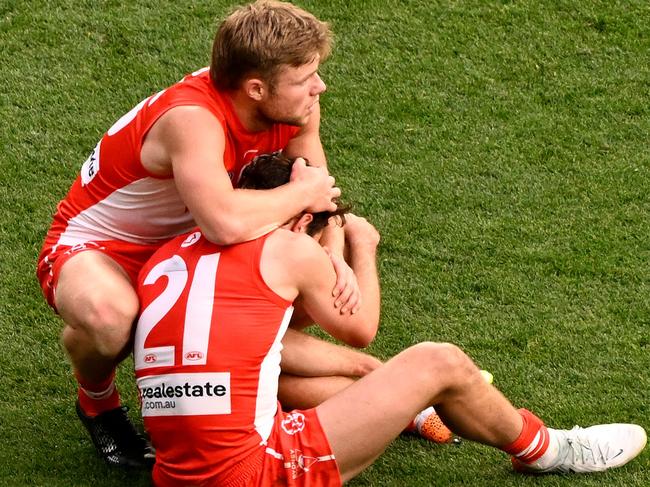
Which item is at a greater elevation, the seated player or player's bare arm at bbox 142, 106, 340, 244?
player's bare arm at bbox 142, 106, 340, 244

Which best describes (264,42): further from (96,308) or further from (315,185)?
(96,308)

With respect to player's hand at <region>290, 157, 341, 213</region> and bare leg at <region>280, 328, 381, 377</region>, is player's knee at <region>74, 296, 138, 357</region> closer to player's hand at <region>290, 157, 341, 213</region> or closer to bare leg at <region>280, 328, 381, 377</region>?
bare leg at <region>280, 328, 381, 377</region>

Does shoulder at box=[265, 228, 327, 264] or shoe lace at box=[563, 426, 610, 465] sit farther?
shoe lace at box=[563, 426, 610, 465]

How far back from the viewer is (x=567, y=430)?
464 centimetres

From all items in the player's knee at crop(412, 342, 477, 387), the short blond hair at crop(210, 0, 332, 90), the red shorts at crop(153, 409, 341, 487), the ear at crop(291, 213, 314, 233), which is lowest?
the red shorts at crop(153, 409, 341, 487)

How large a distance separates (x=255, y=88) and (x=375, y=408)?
1.16 meters

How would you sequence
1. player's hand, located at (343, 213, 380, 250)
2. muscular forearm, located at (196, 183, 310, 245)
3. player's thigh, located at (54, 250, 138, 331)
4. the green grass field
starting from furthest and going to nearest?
1. the green grass field
2. player's hand, located at (343, 213, 380, 250)
3. player's thigh, located at (54, 250, 138, 331)
4. muscular forearm, located at (196, 183, 310, 245)

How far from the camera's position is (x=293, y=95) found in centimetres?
427

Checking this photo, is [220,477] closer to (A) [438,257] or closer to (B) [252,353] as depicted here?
(B) [252,353]

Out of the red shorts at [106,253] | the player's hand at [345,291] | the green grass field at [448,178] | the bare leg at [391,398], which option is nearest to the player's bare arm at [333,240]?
the player's hand at [345,291]

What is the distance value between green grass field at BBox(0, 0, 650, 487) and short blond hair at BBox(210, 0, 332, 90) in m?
Answer: 1.49

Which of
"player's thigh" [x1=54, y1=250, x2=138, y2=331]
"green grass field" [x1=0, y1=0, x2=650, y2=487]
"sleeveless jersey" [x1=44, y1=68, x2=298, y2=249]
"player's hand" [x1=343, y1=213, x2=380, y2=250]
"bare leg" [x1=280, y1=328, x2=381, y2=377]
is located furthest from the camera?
"green grass field" [x1=0, y1=0, x2=650, y2=487]

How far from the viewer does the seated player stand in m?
3.85

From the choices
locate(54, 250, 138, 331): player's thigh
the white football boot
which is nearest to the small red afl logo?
locate(54, 250, 138, 331): player's thigh
